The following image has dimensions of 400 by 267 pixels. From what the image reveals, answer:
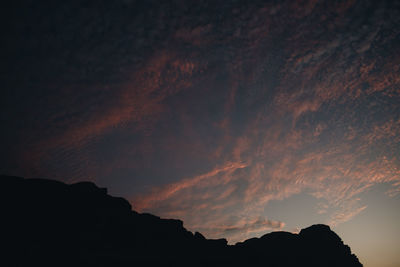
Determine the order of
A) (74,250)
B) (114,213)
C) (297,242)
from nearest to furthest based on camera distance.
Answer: (74,250), (114,213), (297,242)

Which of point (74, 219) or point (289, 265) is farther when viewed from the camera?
point (289, 265)

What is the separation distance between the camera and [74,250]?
61.2ft

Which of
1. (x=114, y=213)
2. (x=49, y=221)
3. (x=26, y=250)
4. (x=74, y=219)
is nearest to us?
(x=26, y=250)

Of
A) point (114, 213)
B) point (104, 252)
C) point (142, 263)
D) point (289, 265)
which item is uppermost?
point (114, 213)

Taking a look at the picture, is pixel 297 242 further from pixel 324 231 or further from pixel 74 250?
pixel 74 250

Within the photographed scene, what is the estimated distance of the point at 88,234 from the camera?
20969mm

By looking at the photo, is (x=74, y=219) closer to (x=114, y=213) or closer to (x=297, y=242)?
(x=114, y=213)

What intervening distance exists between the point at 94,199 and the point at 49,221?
550cm

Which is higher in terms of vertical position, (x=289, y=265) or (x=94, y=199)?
(x=94, y=199)

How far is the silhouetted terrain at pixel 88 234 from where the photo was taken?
58.4 ft

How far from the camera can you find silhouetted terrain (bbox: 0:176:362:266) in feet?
58.4

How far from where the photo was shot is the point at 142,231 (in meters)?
26.0

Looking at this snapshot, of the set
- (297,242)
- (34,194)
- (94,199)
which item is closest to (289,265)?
(297,242)

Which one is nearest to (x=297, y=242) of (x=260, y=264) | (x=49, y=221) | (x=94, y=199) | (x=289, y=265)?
(x=289, y=265)
